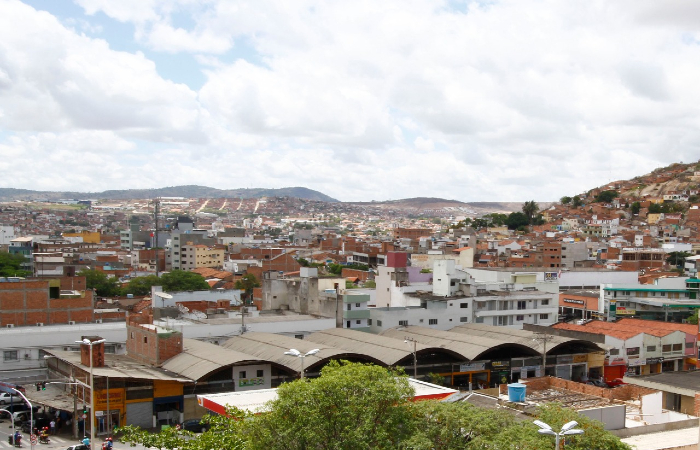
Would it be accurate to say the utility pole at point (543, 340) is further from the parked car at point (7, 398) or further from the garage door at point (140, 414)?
the parked car at point (7, 398)

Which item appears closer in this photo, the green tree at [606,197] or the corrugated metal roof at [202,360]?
the corrugated metal roof at [202,360]

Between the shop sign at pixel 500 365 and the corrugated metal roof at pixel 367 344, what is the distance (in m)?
4.56

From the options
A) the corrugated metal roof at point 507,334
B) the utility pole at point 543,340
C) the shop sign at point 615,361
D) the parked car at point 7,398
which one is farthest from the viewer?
the shop sign at point 615,361

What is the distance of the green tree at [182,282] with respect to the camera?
78.4m

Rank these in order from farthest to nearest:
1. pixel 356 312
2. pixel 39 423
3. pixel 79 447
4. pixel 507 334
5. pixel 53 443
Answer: pixel 356 312 < pixel 507 334 < pixel 39 423 < pixel 53 443 < pixel 79 447

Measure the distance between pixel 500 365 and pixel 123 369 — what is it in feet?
62.4

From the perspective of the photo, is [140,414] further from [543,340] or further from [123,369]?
[543,340]

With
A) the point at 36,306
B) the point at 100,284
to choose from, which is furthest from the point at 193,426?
the point at 100,284

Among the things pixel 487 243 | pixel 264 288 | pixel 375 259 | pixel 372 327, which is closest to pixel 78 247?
pixel 375 259

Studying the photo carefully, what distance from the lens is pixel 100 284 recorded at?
78.9 m

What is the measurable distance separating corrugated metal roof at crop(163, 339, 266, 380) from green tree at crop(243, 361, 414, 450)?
14.5 m

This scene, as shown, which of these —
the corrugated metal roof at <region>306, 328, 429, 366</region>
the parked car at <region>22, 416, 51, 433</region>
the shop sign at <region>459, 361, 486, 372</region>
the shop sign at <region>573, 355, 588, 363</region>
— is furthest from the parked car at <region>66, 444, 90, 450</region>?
the shop sign at <region>573, 355, 588, 363</region>

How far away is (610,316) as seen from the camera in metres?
59.6

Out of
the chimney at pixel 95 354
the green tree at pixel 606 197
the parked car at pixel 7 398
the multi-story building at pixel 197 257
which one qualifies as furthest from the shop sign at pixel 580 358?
the green tree at pixel 606 197
